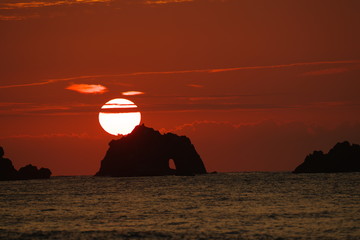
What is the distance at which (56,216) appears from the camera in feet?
242

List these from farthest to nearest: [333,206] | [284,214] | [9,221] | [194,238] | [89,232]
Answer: [333,206] → [284,214] → [9,221] → [89,232] → [194,238]

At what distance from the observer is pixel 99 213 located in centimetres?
7769

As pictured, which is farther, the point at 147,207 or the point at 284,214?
the point at 147,207

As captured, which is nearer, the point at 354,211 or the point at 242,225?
the point at 242,225

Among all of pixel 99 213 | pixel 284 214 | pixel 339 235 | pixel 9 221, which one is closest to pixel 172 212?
pixel 99 213

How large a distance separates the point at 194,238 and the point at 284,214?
23.4m

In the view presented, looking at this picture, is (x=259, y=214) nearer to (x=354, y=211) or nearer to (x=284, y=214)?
(x=284, y=214)

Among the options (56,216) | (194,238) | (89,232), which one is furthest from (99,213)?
(194,238)

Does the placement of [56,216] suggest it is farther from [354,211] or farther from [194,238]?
[354,211]

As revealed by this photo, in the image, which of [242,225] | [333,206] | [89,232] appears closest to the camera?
[89,232]

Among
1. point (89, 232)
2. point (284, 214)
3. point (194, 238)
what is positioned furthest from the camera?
point (284, 214)

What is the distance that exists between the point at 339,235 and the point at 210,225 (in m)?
13.9

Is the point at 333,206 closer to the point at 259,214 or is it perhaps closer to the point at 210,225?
the point at 259,214

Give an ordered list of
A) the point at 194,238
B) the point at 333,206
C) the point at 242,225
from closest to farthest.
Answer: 1. the point at 194,238
2. the point at 242,225
3. the point at 333,206
